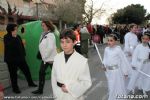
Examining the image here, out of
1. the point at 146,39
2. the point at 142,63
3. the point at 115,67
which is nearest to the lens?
the point at 115,67

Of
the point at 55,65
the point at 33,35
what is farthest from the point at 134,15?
the point at 55,65

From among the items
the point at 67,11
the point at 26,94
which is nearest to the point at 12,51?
the point at 26,94

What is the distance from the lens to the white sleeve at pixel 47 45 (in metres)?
9.10

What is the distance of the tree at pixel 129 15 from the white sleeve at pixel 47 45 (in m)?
70.8

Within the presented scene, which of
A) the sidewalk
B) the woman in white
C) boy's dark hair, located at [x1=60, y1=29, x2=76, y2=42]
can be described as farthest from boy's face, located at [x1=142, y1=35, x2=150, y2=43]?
boy's dark hair, located at [x1=60, y1=29, x2=76, y2=42]

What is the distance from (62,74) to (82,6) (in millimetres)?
51253

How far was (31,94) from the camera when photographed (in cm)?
937

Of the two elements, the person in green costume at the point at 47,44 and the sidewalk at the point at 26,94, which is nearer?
the sidewalk at the point at 26,94

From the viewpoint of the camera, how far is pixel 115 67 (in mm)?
7684

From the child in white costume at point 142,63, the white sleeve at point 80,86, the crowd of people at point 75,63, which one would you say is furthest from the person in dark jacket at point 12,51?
the white sleeve at point 80,86

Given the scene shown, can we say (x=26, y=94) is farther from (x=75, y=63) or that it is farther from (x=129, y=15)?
(x=129, y=15)

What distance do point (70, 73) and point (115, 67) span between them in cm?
325

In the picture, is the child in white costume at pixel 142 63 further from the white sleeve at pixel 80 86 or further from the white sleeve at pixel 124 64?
the white sleeve at pixel 80 86

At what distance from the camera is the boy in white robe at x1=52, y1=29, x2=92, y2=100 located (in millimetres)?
4523
